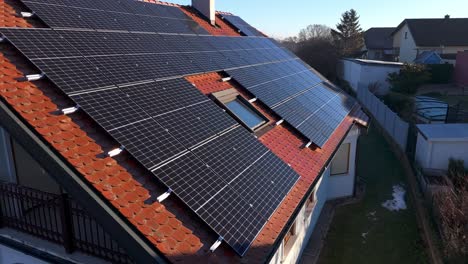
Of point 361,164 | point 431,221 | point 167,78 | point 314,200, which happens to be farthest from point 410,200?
point 167,78

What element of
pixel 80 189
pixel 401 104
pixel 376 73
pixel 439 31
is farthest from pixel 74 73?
pixel 439 31

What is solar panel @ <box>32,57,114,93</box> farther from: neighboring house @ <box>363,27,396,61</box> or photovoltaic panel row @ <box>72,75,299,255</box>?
neighboring house @ <box>363,27,396,61</box>

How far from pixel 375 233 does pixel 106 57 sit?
1208 centimetres

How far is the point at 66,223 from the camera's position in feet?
A: 23.2

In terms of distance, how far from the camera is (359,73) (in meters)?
41.2

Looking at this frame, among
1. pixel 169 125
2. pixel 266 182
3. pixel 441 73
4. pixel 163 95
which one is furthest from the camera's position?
pixel 441 73

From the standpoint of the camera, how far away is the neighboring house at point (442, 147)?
63.2ft

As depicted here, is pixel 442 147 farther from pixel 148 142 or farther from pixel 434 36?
pixel 434 36

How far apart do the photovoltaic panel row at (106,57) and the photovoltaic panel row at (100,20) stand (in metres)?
0.45

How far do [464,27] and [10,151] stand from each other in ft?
212

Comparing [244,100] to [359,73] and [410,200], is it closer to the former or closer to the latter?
[410,200]

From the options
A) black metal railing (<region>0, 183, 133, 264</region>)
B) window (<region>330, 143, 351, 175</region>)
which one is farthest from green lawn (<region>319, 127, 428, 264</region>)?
black metal railing (<region>0, 183, 133, 264</region>)

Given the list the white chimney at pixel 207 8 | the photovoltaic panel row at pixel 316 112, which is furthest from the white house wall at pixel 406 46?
the white chimney at pixel 207 8

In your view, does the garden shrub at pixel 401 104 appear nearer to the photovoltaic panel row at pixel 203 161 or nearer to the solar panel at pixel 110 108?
the photovoltaic panel row at pixel 203 161
